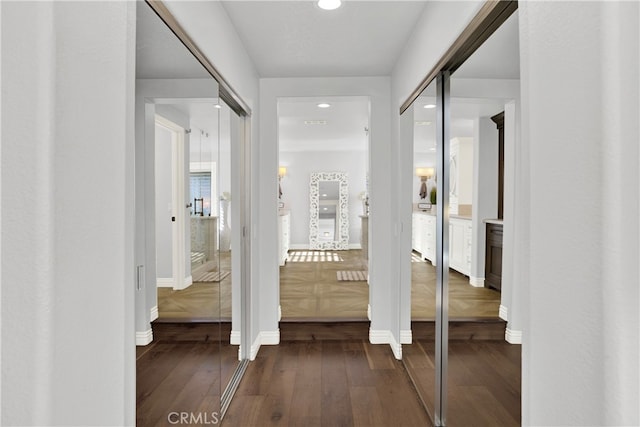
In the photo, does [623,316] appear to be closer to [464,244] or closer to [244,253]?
[464,244]

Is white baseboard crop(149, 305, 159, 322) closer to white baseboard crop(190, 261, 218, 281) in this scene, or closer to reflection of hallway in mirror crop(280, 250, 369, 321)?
white baseboard crop(190, 261, 218, 281)

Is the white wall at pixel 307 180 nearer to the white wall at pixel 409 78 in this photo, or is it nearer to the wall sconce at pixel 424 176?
the white wall at pixel 409 78

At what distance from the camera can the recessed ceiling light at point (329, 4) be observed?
2.03 meters

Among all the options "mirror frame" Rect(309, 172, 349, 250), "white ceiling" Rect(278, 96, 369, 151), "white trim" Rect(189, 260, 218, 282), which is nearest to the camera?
"white trim" Rect(189, 260, 218, 282)

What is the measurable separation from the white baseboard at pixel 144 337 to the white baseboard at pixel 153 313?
0.14 ft

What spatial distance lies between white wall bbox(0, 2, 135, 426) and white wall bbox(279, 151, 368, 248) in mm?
7415

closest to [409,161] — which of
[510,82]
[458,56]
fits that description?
[458,56]

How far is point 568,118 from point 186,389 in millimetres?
1822

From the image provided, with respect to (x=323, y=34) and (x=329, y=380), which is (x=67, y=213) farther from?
(x=329, y=380)

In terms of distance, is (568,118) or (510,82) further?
(510,82)

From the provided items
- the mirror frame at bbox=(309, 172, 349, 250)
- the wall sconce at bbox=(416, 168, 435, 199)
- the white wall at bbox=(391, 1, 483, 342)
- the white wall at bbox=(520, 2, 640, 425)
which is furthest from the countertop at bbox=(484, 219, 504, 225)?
the mirror frame at bbox=(309, 172, 349, 250)

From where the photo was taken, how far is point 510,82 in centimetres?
126

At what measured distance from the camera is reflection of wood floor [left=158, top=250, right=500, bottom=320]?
1.57 metres

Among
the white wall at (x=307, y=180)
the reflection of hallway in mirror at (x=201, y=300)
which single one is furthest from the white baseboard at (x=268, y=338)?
the white wall at (x=307, y=180)
